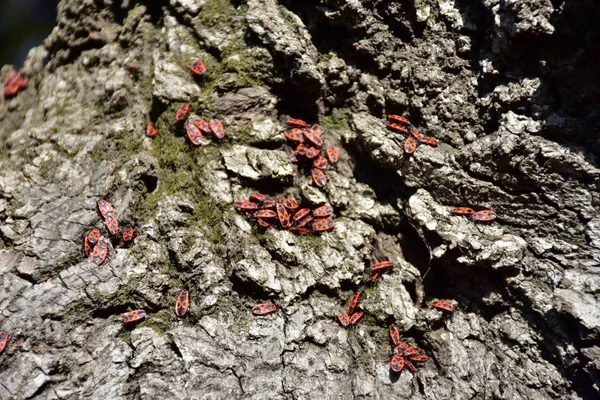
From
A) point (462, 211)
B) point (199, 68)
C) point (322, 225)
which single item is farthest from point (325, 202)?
point (199, 68)

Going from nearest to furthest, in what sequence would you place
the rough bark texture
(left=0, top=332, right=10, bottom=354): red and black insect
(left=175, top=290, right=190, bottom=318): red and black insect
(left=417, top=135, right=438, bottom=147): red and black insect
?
(left=0, top=332, right=10, bottom=354): red and black insect, the rough bark texture, (left=175, top=290, right=190, bottom=318): red and black insect, (left=417, top=135, right=438, bottom=147): red and black insect

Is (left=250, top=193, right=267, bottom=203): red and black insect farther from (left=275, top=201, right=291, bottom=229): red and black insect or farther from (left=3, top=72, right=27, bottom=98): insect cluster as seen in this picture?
(left=3, top=72, right=27, bottom=98): insect cluster

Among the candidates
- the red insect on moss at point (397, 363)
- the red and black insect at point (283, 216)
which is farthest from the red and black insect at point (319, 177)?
the red insect on moss at point (397, 363)

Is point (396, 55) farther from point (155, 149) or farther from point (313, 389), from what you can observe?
point (313, 389)

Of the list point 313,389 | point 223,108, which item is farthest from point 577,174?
point 223,108

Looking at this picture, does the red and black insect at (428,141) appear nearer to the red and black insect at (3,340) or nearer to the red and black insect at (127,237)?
the red and black insect at (127,237)

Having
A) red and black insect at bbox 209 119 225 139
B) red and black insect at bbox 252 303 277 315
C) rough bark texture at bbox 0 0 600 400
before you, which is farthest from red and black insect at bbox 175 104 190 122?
red and black insect at bbox 252 303 277 315

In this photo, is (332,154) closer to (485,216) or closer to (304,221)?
Answer: (304,221)

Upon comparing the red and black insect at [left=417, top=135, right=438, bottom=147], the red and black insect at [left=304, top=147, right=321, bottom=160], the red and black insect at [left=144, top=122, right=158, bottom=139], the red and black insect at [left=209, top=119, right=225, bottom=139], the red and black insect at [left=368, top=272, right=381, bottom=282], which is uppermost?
the red and black insect at [left=209, top=119, right=225, bottom=139]
